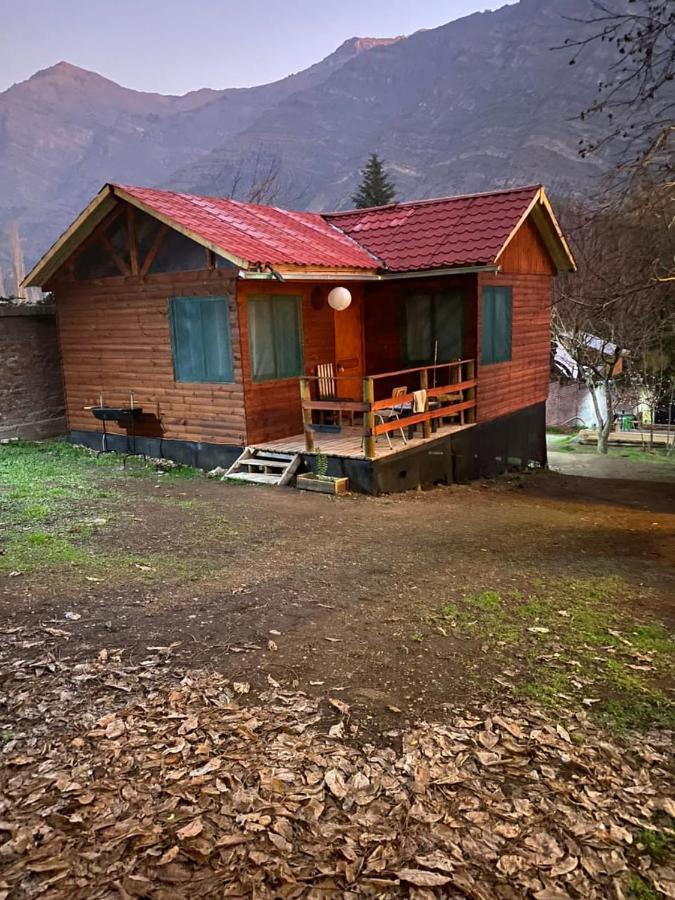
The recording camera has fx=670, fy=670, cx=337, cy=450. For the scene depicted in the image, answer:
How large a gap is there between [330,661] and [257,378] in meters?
7.11

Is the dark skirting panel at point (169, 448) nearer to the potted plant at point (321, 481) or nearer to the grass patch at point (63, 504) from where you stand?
the grass patch at point (63, 504)

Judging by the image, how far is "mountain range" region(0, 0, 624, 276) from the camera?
9769 cm

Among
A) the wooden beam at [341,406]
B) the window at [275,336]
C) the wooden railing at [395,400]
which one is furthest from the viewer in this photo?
the window at [275,336]

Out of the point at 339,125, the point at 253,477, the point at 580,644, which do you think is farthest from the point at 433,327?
the point at 339,125

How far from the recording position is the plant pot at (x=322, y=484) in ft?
32.6

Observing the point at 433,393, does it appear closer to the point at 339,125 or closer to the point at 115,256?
the point at 115,256

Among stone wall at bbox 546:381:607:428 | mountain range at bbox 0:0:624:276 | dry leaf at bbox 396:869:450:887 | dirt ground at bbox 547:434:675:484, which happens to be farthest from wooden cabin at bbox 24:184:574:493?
mountain range at bbox 0:0:624:276

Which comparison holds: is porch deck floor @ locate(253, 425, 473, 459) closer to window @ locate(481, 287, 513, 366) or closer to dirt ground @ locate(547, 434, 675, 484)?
window @ locate(481, 287, 513, 366)

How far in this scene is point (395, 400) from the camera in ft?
33.5

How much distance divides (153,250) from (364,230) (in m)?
4.67

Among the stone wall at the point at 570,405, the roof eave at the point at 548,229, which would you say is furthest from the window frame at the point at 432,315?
the stone wall at the point at 570,405

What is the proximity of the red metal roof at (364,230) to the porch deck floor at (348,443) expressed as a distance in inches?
114

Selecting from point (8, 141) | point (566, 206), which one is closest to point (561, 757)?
point (566, 206)

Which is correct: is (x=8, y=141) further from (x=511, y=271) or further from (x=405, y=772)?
(x=405, y=772)
